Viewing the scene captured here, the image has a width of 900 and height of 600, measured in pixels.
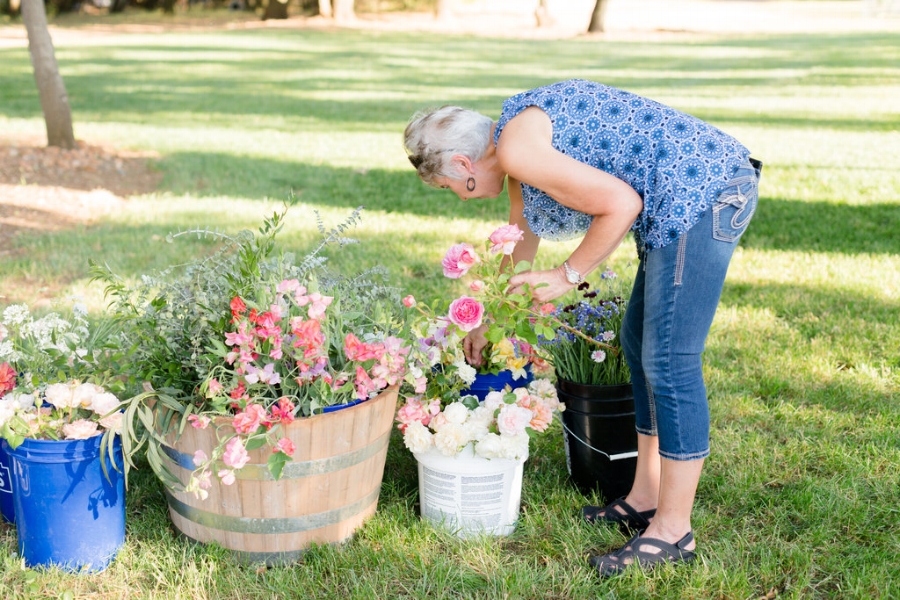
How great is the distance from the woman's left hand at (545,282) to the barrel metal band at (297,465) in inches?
25.4

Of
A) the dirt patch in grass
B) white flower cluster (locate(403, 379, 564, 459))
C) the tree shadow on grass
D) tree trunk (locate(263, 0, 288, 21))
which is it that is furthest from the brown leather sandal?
tree trunk (locate(263, 0, 288, 21))

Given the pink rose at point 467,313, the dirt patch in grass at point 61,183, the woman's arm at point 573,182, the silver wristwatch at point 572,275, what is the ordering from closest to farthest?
the woman's arm at point 573,182, the silver wristwatch at point 572,275, the pink rose at point 467,313, the dirt patch in grass at point 61,183

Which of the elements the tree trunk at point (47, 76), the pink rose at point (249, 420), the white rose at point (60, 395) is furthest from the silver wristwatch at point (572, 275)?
the tree trunk at point (47, 76)

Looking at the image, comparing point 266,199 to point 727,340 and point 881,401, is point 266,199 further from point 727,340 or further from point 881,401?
point 881,401

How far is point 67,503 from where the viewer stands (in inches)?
92.9

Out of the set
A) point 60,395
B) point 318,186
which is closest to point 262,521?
point 60,395

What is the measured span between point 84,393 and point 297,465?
61 centimetres

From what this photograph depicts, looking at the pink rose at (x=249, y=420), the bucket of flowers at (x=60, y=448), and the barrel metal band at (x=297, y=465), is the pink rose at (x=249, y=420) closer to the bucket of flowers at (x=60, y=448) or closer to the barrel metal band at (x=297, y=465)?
the barrel metal band at (x=297, y=465)

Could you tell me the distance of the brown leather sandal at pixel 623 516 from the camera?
2.64 metres

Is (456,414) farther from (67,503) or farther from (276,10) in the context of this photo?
(276,10)

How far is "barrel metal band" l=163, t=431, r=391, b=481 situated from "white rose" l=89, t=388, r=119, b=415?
0.67ft

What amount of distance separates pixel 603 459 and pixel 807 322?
2.00 meters

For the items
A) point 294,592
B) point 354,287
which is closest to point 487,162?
point 354,287

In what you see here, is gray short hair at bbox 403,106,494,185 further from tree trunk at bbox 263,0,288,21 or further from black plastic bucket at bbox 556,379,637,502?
Result: tree trunk at bbox 263,0,288,21
